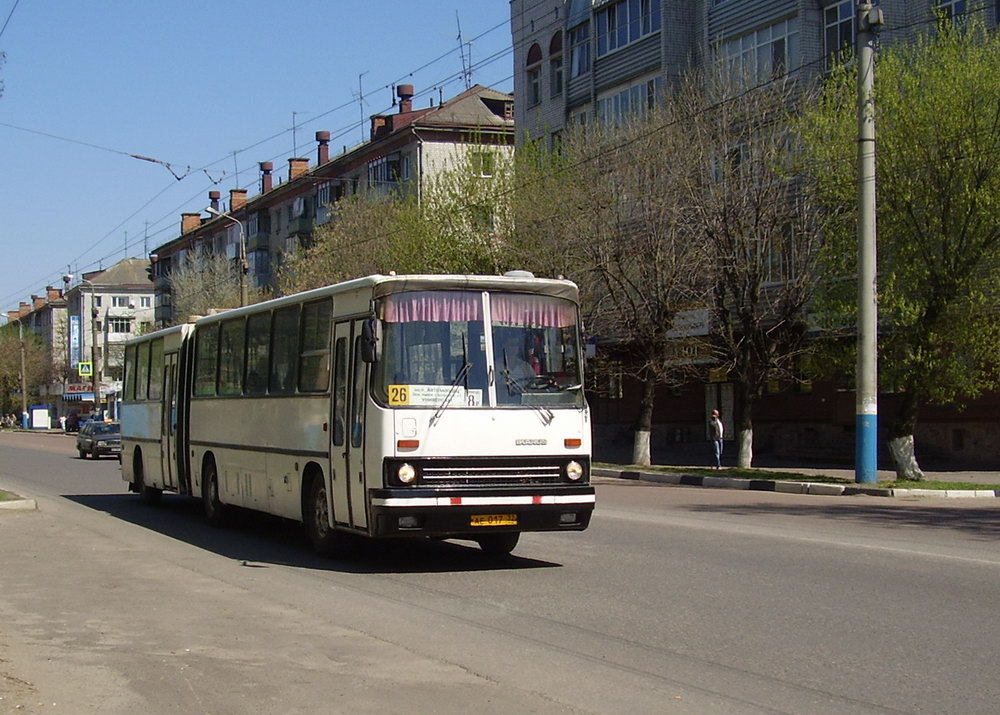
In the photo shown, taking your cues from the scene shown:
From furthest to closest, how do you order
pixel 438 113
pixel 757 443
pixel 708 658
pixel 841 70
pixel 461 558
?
pixel 438 113 → pixel 757 443 → pixel 841 70 → pixel 461 558 → pixel 708 658

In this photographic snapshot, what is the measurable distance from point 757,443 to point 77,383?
87754 mm

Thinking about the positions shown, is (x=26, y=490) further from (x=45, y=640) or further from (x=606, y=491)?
(x=45, y=640)

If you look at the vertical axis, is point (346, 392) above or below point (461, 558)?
above

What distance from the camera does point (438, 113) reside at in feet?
213

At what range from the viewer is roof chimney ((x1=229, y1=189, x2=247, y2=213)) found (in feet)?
308

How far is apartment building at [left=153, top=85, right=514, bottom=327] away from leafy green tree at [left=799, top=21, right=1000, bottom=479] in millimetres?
17156

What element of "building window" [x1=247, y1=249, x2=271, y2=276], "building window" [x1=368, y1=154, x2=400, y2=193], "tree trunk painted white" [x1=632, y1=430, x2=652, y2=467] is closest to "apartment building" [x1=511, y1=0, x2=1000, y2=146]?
"tree trunk painted white" [x1=632, y1=430, x2=652, y2=467]

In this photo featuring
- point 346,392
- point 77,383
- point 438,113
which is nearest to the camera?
point 346,392

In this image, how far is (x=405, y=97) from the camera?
70000 mm

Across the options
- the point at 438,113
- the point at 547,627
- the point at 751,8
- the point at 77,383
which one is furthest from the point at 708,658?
the point at 77,383

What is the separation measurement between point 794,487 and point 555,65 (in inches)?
1065

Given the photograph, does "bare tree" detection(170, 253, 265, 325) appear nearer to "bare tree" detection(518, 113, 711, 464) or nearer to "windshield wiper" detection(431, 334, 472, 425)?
"bare tree" detection(518, 113, 711, 464)

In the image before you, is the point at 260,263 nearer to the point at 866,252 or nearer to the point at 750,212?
the point at 750,212

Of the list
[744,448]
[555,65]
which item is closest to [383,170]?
[555,65]
